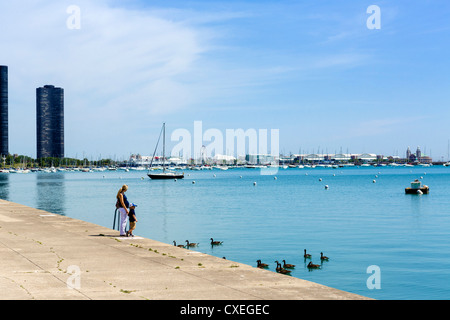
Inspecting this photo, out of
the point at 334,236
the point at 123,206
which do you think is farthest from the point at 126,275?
the point at 334,236

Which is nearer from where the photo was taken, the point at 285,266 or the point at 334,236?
the point at 285,266

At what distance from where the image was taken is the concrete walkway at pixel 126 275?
12.1m

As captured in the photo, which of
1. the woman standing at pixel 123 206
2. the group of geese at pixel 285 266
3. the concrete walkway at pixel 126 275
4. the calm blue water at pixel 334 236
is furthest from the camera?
the calm blue water at pixel 334 236

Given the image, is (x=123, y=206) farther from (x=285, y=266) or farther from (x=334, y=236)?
(x=334, y=236)

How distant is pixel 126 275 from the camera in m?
14.3

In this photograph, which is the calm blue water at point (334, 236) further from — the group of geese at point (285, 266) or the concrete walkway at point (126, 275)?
the concrete walkway at point (126, 275)

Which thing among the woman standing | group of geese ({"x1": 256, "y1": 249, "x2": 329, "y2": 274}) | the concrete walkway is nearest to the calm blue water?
group of geese ({"x1": 256, "y1": 249, "x2": 329, "y2": 274})

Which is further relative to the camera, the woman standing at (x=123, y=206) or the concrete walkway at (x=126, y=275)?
the woman standing at (x=123, y=206)

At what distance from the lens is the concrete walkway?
12.1 meters

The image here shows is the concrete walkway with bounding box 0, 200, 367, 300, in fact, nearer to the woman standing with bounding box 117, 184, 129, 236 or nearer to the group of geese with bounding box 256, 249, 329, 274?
the woman standing with bounding box 117, 184, 129, 236

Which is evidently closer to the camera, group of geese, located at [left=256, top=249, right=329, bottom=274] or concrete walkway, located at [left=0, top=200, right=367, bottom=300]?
concrete walkway, located at [left=0, top=200, right=367, bottom=300]

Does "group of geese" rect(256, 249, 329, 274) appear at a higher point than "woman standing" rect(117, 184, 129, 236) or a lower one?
lower

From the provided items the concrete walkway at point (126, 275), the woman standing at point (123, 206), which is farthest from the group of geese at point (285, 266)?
the woman standing at point (123, 206)

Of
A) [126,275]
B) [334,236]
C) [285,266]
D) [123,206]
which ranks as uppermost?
[123,206]
